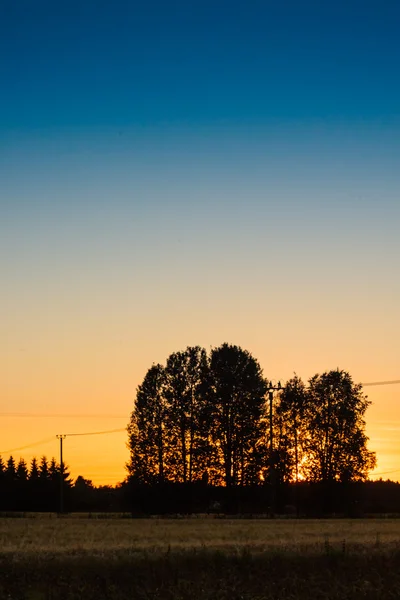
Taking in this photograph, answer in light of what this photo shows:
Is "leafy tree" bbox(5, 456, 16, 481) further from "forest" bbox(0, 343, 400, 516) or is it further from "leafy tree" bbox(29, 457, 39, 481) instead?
"forest" bbox(0, 343, 400, 516)

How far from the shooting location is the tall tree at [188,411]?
7481 cm

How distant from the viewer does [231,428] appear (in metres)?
74.8

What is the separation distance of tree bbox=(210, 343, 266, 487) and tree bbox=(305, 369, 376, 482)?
30.8 ft

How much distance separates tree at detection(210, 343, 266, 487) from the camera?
7425 centimetres

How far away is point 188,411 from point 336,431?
1551 cm

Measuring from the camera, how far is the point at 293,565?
29844 millimetres

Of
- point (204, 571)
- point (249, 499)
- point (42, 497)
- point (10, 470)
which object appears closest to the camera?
point (204, 571)

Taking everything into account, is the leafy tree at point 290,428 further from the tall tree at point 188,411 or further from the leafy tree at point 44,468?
the leafy tree at point 44,468

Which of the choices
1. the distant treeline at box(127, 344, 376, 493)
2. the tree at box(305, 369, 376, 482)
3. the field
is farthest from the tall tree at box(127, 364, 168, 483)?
the field

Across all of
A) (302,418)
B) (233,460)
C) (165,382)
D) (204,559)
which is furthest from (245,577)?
(302,418)

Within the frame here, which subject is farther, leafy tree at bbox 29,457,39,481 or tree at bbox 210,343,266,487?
leafy tree at bbox 29,457,39,481

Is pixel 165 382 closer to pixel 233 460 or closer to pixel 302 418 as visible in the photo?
pixel 233 460

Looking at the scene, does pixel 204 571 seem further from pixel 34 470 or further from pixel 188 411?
pixel 34 470

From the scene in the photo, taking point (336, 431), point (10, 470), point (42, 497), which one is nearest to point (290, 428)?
point (336, 431)
